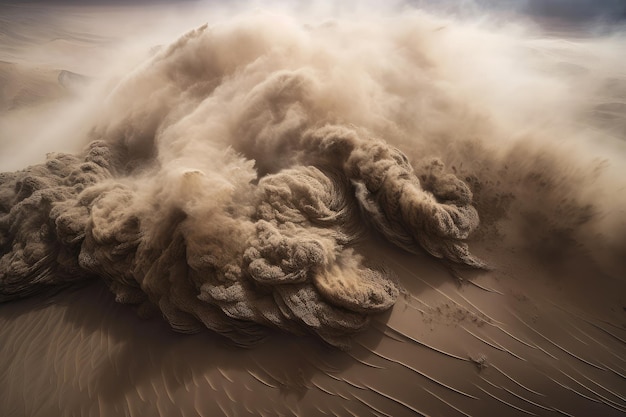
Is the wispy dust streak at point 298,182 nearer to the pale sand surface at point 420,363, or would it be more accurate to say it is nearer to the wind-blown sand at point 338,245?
the wind-blown sand at point 338,245

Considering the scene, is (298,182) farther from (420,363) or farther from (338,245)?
(420,363)

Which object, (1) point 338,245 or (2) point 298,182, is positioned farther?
(2) point 298,182

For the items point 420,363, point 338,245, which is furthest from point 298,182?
point 420,363

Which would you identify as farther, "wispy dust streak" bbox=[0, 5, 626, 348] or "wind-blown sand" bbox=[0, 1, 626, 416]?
"wispy dust streak" bbox=[0, 5, 626, 348]

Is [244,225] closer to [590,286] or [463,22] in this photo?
[590,286]

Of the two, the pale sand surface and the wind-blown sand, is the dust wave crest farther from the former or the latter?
the pale sand surface

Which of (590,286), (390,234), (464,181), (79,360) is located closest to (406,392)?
(390,234)

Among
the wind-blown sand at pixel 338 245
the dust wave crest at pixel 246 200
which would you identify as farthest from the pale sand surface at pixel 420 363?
the dust wave crest at pixel 246 200

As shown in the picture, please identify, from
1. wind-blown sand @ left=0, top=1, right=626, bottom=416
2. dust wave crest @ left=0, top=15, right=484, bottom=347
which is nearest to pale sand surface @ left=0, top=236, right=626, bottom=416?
wind-blown sand @ left=0, top=1, right=626, bottom=416
